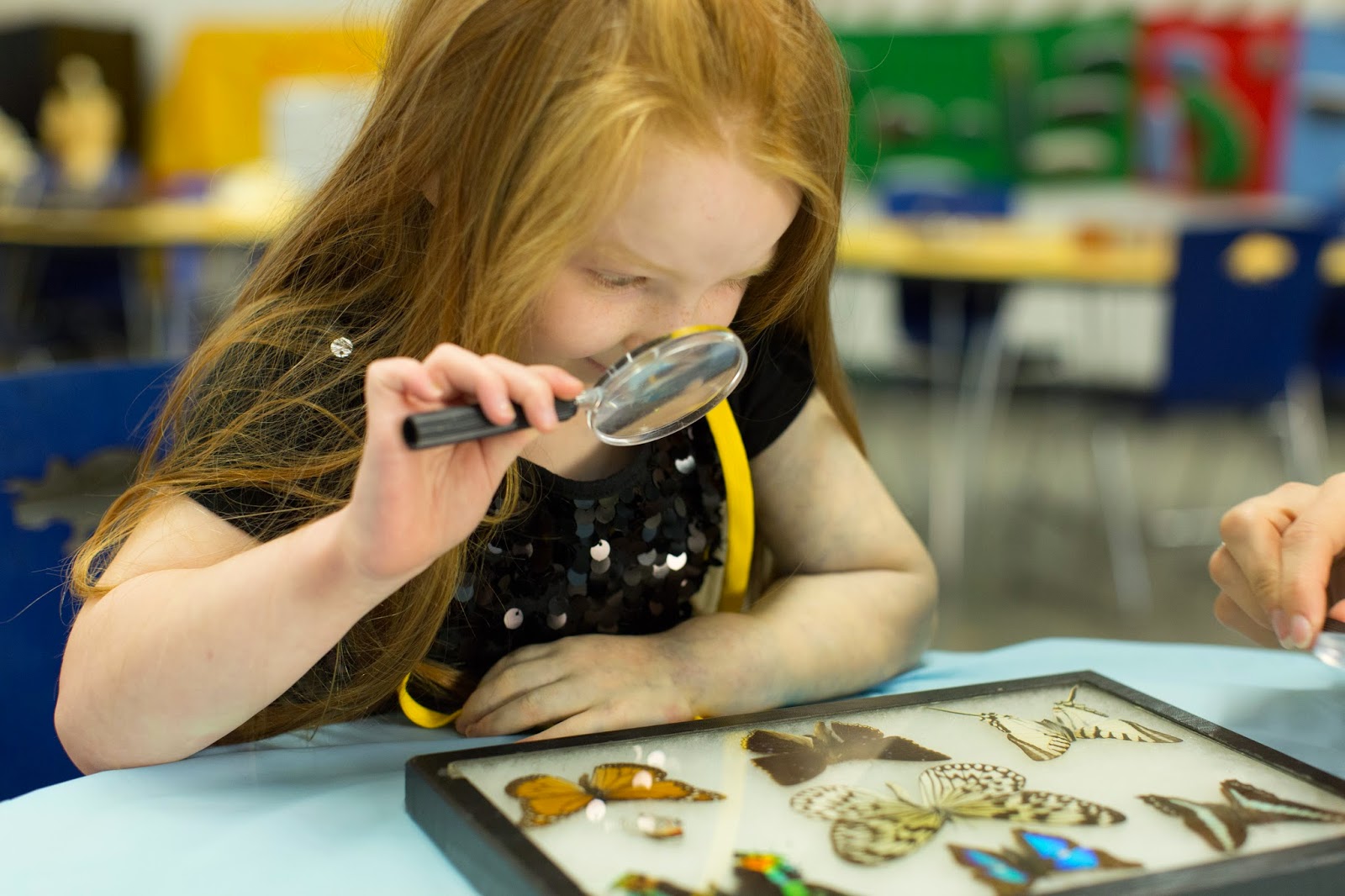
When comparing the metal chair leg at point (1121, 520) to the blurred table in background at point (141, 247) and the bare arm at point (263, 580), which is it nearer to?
the blurred table in background at point (141, 247)

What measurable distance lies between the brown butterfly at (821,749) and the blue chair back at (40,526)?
0.53 metres

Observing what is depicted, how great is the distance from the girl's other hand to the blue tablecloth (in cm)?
10

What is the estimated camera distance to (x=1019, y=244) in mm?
3023

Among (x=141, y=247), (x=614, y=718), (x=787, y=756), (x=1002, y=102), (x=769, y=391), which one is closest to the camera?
(x=787, y=756)

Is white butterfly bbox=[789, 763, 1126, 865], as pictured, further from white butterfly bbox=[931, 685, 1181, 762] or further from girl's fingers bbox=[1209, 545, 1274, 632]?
girl's fingers bbox=[1209, 545, 1274, 632]

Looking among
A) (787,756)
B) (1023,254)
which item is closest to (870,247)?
(1023,254)

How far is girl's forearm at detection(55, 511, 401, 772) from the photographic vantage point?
0.54m

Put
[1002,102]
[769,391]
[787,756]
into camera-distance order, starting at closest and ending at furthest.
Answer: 1. [787,756]
2. [769,391]
3. [1002,102]

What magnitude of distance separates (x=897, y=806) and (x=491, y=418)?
0.21 m

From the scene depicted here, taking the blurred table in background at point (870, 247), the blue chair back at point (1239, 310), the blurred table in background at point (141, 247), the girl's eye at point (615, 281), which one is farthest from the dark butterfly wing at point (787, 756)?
the blurred table in background at point (141, 247)

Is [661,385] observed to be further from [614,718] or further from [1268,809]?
[1268,809]

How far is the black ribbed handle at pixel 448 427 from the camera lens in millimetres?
466

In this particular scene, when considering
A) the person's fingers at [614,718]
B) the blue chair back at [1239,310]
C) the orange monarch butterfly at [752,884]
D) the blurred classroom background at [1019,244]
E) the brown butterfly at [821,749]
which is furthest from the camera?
the blurred classroom background at [1019,244]

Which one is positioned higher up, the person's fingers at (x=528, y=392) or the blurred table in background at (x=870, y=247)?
the person's fingers at (x=528, y=392)
